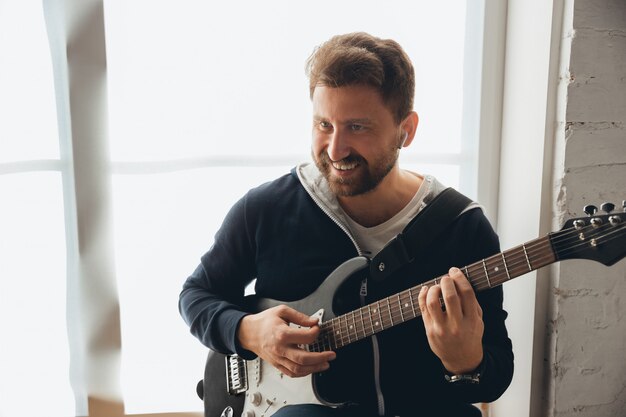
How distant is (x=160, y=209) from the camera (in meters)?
1.70

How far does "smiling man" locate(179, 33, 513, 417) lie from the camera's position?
131cm

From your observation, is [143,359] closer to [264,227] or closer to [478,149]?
[264,227]

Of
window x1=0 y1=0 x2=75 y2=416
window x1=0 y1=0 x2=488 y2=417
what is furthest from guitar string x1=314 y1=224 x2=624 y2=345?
window x1=0 y1=0 x2=75 y2=416

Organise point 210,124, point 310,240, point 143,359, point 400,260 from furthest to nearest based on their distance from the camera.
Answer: point 143,359
point 210,124
point 310,240
point 400,260

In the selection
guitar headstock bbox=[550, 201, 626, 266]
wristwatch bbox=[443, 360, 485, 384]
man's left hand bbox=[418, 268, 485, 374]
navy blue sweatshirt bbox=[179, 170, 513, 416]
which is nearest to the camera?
guitar headstock bbox=[550, 201, 626, 266]

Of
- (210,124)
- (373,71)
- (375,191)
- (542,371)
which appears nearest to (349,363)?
(375,191)

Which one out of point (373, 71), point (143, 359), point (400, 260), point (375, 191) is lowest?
point (143, 359)

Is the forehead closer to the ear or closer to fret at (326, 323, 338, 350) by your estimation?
the ear

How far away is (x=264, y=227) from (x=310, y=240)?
0.35 ft

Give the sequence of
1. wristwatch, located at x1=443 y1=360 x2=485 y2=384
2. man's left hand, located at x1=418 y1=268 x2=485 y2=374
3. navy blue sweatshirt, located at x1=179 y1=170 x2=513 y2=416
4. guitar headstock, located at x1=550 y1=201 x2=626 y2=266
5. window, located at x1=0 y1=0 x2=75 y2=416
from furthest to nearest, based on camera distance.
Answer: window, located at x1=0 y1=0 x2=75 y2=416, navy blue sweatshirt, located at x1=179 y1=170 x2=513 y2=416, wristwatch, located at x1=443 y1=360 x2=485 y2=384, man's left hand, located at x1=418 y1=268 x2=485 y2=374, guitar headstock, located at x1=550 y1=201 x2=626 y2=266

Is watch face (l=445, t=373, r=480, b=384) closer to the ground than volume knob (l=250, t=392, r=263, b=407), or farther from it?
farther from it

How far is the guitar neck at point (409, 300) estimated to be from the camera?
1077mm

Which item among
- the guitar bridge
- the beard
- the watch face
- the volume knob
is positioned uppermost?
the beard

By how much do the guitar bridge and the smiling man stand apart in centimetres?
5
